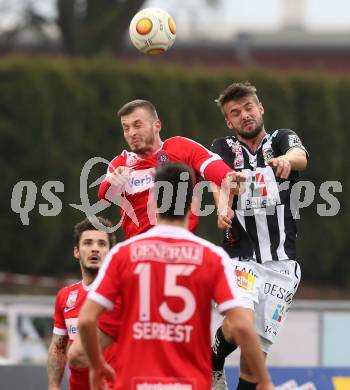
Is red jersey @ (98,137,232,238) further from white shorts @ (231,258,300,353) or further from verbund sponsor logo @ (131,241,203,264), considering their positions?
verbund sponsor logo @ (131,241,203,264)

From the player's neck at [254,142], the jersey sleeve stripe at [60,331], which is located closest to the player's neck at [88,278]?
the jersey sleeve stripe at [60,331]

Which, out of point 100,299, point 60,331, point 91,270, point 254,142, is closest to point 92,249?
point 91,270

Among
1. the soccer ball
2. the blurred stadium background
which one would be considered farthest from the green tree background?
→ the soccer ball

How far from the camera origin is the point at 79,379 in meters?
9.09

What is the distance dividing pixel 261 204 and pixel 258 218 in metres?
0.11

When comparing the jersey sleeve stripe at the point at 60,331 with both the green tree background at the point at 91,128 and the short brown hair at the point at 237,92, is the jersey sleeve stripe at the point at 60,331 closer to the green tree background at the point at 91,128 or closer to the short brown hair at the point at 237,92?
the short brown hair at the point at 237,92

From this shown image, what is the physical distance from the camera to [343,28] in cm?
5144

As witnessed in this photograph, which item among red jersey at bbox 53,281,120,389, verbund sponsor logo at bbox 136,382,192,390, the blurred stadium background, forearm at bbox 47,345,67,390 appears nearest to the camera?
verbund sponsor logo at bbox 136,382,192,390

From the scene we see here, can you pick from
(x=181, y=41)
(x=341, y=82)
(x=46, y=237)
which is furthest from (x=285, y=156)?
(x=181, y=41)

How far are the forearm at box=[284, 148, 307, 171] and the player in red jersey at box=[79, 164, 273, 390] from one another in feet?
7.33

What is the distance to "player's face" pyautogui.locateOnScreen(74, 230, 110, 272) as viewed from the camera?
30.6ft

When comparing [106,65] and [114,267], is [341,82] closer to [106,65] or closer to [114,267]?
[106,65]

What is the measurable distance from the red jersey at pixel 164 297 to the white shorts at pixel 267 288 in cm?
236

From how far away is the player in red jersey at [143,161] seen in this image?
865 cm
